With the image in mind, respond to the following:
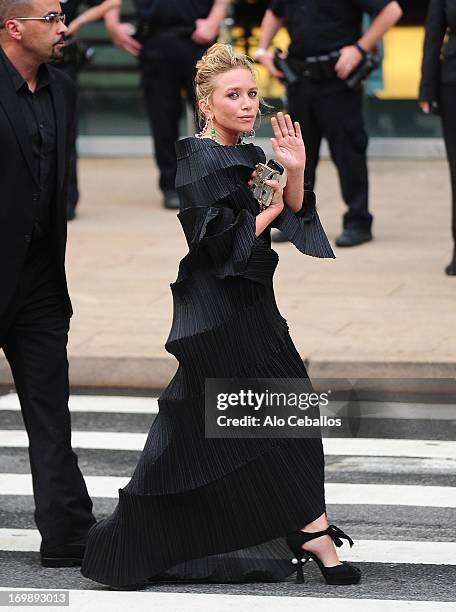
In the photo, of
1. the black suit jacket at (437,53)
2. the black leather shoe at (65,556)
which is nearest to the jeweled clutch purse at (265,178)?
the black leather shoe at (65,556)

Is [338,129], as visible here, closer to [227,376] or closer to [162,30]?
[162,30]

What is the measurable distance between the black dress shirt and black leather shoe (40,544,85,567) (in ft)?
3.59

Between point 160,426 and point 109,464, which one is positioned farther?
point 109,464

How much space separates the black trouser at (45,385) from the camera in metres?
5.59

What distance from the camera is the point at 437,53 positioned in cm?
949

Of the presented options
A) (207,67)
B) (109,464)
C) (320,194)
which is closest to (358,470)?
(109,464)

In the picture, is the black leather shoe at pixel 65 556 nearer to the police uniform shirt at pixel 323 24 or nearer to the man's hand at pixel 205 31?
the police uniform shirt at pixel 323 24

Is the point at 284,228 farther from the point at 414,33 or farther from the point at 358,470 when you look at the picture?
the point at 414,33

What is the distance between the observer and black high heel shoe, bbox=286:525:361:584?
17.2 feet

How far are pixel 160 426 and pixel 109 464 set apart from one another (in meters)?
1.76

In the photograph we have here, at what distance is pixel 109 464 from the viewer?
23.2 feet

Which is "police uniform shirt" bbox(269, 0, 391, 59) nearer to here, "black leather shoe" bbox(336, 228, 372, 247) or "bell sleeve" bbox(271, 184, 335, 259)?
"black leather shoe" bbox(336, 228, 372, 247)

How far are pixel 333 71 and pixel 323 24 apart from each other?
0.31m

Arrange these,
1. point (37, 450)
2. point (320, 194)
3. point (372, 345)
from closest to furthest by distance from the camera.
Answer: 1. point (37, 450)
2. point (372, 345)
3. point (320, 194)
